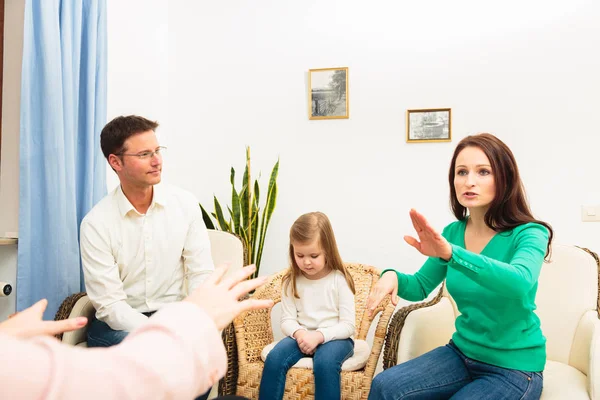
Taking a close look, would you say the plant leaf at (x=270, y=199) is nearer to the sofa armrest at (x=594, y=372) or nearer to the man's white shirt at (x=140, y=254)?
the man's white shirt at (x=140, y=254)

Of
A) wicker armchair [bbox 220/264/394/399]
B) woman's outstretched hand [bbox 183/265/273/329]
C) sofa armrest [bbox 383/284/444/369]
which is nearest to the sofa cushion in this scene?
sofa armrest [bbox 383/284/444/369]

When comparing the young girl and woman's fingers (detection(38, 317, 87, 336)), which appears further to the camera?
the young girl

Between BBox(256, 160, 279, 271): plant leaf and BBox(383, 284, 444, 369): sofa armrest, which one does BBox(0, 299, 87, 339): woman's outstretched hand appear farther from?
BBox(256, 160, 279, 271): plant leaf

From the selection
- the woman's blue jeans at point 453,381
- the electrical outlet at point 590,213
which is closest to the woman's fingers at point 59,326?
the woman's blue jeans at point 453,381

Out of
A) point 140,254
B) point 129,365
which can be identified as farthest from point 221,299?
point 140,254

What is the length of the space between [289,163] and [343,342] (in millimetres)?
1478

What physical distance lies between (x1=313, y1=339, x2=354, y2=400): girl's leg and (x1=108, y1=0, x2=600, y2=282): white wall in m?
1.18

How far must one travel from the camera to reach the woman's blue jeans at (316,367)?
2.21 m

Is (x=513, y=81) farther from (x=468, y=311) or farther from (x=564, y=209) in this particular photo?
(x=468, y=311)

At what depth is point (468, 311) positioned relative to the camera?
188cm

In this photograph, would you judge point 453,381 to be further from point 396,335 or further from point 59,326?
point 59,326

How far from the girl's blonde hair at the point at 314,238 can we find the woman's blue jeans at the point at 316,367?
304 mm

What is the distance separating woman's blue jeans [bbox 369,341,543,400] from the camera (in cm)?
169

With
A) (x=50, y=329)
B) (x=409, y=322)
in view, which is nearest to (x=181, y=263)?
(x=409, y=322)
